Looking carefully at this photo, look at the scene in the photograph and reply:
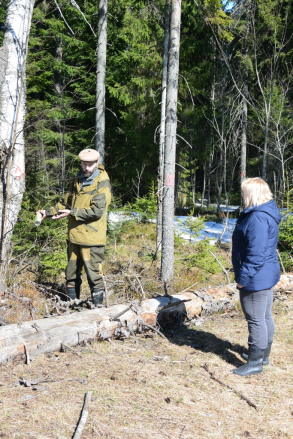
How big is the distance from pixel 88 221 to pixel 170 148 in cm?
255

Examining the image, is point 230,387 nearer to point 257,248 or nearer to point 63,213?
point 257,248

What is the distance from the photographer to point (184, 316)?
213 inches

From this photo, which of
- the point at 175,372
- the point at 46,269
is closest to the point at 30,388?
the point at 175,372

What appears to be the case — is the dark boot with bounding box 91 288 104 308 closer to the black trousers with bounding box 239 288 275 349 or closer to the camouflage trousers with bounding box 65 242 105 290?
the camouflage trousers with bounding box 65 242 105 290

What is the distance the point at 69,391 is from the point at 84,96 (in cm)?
1398

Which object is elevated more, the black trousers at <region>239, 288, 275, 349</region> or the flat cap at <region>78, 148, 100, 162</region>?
the flat cap at <region>78, 148, 100, 162</region>

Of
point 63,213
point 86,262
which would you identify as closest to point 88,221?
point 63,213

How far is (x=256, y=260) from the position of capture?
3.73 meters

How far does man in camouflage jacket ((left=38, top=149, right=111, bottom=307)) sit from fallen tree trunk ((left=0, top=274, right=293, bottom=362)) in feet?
2.18

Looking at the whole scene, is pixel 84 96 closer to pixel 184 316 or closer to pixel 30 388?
pixel 184 316

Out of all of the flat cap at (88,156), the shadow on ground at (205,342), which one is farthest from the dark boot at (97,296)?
the flat cap at (88,156)

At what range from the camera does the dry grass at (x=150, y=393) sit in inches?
116

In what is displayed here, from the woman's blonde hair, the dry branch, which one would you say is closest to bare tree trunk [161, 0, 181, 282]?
the dry branch

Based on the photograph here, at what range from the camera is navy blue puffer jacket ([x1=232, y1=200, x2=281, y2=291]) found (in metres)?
3.73
